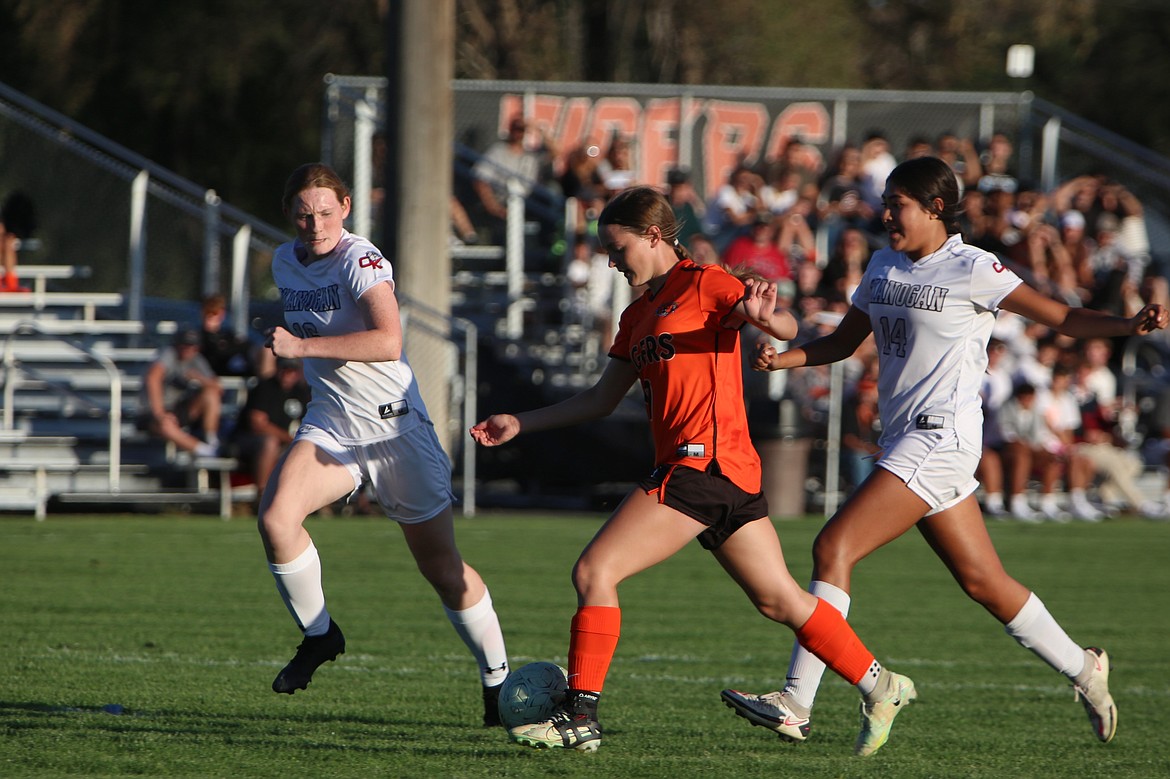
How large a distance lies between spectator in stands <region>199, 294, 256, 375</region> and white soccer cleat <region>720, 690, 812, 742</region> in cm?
1122

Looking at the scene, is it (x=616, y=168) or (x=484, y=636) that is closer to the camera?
(x=484, y=636)

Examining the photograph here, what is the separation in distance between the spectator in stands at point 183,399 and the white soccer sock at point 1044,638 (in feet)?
35.8

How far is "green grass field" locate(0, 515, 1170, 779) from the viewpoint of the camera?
18.4ft

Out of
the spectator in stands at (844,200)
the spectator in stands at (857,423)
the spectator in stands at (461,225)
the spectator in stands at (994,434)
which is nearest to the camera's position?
the spectator in stands at (857,423)

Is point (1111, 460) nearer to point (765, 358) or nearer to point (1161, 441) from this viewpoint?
point (1161, 441)

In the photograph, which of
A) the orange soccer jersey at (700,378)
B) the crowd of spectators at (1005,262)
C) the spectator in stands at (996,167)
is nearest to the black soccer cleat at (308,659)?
the orange soccer jersey at (700,378)

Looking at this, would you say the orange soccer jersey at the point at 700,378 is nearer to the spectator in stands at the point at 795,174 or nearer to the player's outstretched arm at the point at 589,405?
the player's outstretched arm at the point at 589,405

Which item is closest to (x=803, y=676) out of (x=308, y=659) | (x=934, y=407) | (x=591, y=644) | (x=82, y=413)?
(x=591, y=644)

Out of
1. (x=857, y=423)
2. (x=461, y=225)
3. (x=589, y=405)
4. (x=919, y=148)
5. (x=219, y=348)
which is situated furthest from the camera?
(x=919, y=148)

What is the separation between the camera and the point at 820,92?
21.8m

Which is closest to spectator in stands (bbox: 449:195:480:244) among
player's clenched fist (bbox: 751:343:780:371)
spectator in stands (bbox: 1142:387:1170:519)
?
spectator in stands (bbox: 1142:387:1170:519)

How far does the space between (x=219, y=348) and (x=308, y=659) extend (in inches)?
419

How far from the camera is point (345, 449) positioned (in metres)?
6.12

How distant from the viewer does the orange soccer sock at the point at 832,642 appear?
5.55m
